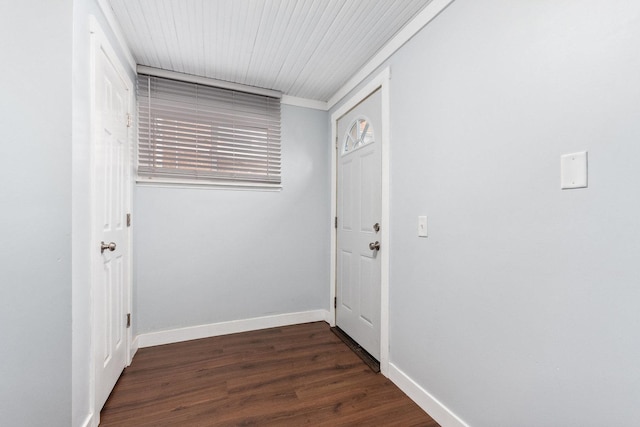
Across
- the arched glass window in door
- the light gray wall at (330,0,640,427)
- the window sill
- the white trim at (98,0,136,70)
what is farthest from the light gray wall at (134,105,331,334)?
the light gray wall at (330,0,640,427)

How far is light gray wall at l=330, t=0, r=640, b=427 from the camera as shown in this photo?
0.85 meters

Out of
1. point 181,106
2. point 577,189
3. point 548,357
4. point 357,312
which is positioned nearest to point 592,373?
point 548,357

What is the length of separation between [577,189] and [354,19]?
156 centimetres

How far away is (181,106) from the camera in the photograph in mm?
2428

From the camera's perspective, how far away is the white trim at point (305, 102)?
2842mm

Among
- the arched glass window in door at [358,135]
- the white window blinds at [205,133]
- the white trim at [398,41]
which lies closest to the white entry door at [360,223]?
the arched glass window in door at [358,135]

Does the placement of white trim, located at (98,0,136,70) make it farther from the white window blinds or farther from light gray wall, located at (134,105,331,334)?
light gray wall, located at (134,105,331,334)

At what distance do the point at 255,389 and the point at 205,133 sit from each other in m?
2.16

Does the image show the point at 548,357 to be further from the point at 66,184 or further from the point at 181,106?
the point at 181,106

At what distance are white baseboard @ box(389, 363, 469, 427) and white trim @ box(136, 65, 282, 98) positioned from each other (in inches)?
104

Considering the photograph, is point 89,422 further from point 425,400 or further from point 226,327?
point 425,400

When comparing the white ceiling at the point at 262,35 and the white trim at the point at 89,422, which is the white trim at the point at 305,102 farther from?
the white trim at the point at 89,422

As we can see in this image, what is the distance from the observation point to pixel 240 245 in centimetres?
266

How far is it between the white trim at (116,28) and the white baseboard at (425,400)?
9.46 ft
